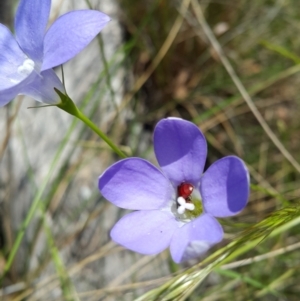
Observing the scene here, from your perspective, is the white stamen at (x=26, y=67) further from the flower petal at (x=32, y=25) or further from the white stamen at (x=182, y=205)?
the white stamen at (x=182, y=205)

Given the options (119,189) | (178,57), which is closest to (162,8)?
(178,57)

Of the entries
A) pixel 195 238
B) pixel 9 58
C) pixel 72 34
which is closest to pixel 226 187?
pixel 195 238

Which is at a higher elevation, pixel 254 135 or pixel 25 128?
pixel 25 128

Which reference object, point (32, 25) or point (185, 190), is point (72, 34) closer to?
point (32, 25)

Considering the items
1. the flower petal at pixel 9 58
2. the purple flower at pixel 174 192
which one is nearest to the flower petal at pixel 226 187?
the purple flower at pixel 174 192

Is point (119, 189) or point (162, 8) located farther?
point (162, 8)

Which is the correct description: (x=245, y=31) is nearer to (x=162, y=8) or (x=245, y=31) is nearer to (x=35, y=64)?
(x=162, y=8)

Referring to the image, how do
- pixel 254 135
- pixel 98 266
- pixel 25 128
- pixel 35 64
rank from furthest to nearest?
pixel 254 135 → pixel 25 128 → pixel 98 266 → pixel 35 64
